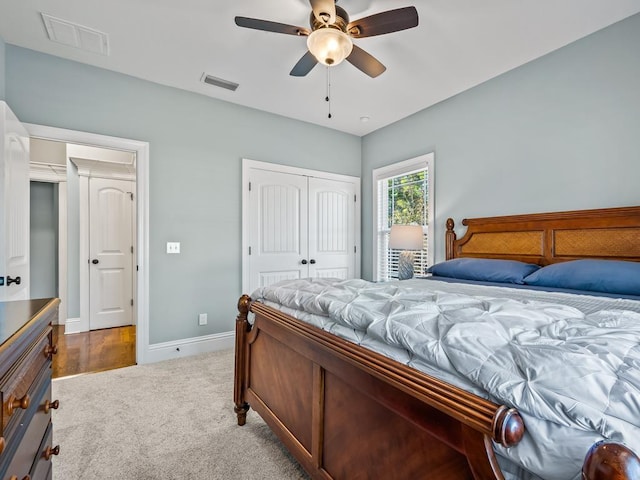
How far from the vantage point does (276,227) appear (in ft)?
12.5

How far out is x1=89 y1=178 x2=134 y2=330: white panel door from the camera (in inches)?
164

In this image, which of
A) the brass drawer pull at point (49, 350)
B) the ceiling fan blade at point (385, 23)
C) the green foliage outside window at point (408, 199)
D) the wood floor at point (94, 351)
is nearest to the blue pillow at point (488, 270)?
the green foliage outside window at point (408, 199)

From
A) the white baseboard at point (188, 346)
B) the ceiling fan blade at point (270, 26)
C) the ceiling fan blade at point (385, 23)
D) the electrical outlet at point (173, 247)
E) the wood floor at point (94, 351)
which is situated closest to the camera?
the ceiling fan blade at point (385, 23)

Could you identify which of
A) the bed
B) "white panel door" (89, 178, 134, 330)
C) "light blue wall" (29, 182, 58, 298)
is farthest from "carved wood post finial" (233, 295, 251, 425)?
"light blue wall" (29, 182, 58, 298)

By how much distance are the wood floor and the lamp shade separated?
2887 millimetres

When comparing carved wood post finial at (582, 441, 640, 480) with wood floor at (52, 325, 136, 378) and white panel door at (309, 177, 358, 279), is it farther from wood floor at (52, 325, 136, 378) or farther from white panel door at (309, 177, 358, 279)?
white panel door at (309, 177, 358, 279)

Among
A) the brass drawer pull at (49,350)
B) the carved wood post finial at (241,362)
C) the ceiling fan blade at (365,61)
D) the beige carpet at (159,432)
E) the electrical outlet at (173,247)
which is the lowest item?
the beige carpet at (159,432)

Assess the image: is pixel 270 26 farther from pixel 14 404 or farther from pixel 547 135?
pixel 547 135

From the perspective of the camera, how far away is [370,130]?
4355 mm

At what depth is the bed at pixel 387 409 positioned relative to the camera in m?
0.58

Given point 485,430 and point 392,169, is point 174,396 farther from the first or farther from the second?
point 392,169

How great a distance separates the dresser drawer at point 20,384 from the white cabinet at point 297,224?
8.56 ft

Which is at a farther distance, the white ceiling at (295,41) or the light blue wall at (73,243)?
the light blue wall at (73,243)

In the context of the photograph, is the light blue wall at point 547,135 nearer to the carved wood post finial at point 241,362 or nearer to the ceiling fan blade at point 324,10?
the ceiling fan blade at point 324,10
